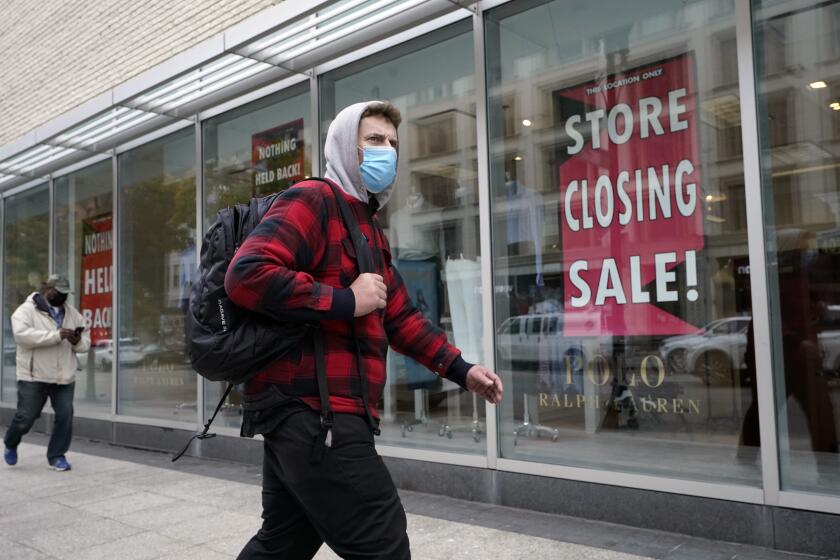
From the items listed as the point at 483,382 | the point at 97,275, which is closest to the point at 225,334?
the point at 483,382

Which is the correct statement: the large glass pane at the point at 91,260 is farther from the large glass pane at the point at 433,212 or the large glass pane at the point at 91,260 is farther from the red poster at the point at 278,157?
the large glass pane at the point at 433,212

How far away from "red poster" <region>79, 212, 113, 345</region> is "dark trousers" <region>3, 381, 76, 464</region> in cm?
270

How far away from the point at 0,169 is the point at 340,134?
34.4ft

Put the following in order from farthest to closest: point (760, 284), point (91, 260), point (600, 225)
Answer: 1. point (91, 260)
2. point (600, 225)
3. point (760, 284)

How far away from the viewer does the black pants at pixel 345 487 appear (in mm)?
2068

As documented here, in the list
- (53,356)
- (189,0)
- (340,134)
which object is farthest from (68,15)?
(340,134)

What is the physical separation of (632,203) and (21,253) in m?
10.8

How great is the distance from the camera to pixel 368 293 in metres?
2.18

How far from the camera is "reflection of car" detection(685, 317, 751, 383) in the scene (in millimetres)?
4980

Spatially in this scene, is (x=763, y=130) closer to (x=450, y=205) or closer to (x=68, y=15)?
(x=450, y=205)

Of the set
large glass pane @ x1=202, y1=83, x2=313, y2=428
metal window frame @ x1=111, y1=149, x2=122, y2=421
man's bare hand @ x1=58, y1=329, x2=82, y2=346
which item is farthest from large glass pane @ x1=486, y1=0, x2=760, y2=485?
metal window frame @ x1=111, y1=149, x2=122, y2=421

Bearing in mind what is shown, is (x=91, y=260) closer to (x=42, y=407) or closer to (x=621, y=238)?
(x=42, y=407)

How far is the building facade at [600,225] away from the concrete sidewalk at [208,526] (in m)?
0.25

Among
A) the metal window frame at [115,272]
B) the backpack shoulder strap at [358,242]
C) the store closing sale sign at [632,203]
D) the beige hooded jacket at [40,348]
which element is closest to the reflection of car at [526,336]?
the store closing sale sign at [632,203]
